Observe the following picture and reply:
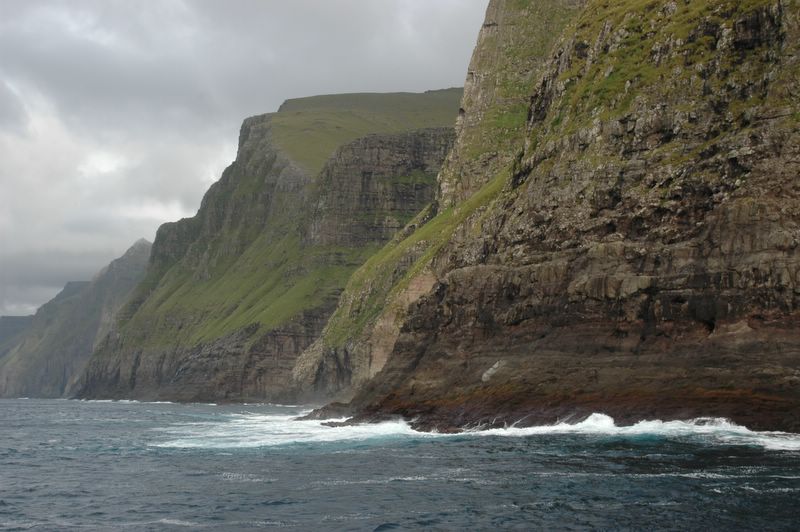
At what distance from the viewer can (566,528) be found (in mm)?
31328

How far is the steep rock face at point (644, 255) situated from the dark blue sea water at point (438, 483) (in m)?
4.48

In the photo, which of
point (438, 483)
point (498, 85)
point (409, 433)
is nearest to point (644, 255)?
point (409, 433)

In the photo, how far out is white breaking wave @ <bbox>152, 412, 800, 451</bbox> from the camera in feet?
162

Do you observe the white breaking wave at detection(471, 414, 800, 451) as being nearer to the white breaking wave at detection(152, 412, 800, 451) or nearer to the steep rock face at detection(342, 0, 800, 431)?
the white breaking wave at detection(152, 412, 800, 451)

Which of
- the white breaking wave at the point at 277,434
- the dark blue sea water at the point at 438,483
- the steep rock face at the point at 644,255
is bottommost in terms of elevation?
the dark blue sea water at the point at 438,483

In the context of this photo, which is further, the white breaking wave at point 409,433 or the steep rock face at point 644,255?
the steep rock face at point 644,255

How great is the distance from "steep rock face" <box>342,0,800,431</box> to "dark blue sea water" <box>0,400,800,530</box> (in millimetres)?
4483

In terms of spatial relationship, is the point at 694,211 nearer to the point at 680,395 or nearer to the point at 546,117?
the point at 680,395

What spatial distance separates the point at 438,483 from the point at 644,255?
3012 cm

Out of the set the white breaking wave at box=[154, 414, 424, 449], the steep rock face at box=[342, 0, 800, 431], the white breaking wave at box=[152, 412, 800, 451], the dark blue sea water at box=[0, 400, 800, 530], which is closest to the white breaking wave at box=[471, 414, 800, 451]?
the white breaking wave at box=[152, 412, 800, 451]

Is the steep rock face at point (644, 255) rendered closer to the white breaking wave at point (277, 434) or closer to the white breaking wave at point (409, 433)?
the white breaking wave at point (409, 433)

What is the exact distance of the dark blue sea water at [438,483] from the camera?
33.6 meters

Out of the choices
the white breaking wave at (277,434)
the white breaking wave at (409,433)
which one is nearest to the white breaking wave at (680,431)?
the white breaking wave at (409,433)

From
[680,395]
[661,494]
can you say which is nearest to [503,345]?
[680,395]
